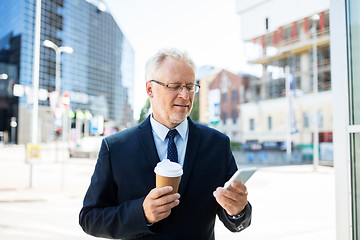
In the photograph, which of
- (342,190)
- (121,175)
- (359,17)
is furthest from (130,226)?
(359,17)

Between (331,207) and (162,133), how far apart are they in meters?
8.56

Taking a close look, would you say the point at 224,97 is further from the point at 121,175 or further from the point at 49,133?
the point at 121,175

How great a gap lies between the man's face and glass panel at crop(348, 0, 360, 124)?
1.64m

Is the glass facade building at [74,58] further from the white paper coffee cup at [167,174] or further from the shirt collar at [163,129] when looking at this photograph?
the white paper coffee cup at [167,174]

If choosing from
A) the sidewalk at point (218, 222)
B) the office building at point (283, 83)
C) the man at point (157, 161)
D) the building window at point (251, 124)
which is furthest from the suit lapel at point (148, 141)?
the building window at point (251, 124)

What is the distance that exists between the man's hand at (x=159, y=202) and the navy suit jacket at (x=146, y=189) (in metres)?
0.15

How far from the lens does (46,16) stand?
53.1 m

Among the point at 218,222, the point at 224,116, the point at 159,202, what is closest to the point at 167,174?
the point at 159,202

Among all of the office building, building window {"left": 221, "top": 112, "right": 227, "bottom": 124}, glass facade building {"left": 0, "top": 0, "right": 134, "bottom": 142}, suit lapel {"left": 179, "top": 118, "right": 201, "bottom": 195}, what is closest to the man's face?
suit lapel {"left": 179, "top": 118, "right": 201, "bottom": 195}

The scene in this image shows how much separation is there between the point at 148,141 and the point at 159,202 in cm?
51

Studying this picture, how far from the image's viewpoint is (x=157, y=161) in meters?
1.91

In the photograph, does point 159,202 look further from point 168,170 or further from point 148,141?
point 148,141

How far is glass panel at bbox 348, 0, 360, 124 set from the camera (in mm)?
2799

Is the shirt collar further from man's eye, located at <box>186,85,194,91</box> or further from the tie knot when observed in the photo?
man's eye, located at <box>186,85,194,91</box>
